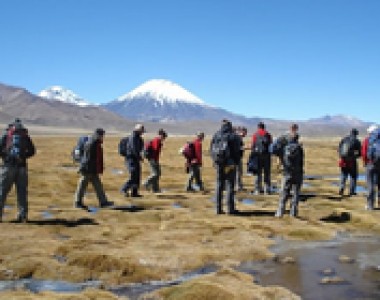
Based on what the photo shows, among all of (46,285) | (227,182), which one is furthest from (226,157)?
(46,285)


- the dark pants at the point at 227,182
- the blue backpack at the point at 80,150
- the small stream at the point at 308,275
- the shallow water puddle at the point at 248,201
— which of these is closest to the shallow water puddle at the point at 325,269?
the small stream at the point at 308,275

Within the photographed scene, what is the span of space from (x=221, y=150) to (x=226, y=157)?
314 mm

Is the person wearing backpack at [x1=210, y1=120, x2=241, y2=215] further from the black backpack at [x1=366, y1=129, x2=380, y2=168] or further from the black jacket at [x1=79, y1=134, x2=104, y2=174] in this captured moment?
the black backpack at [x1=366, y1=129, x2=380, y2=168]

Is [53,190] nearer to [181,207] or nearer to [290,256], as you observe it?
[181,207]

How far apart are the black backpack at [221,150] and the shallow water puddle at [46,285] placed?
8435 mm

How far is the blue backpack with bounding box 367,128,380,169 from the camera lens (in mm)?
18312

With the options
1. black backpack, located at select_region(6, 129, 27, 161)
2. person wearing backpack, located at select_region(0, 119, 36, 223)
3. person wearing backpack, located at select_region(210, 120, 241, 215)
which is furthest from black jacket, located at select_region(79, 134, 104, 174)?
person wearing backpack, located at select_region(210, 120, 241, 215)

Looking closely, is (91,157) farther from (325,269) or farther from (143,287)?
(325,269)

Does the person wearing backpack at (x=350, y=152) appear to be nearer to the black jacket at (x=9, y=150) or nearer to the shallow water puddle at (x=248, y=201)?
the shallow water puddle at (x=248, y=201)

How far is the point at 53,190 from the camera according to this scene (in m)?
25.4

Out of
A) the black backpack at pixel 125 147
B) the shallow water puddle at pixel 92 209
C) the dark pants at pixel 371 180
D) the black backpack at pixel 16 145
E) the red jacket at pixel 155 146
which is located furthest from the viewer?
the red jacket at pixel 155 146

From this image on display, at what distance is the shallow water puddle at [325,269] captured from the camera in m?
9.20

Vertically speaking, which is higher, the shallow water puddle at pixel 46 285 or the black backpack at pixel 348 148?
the black backpack at pixel 348 148

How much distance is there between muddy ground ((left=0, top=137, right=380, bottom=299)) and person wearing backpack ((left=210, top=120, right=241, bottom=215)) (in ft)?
3.52
